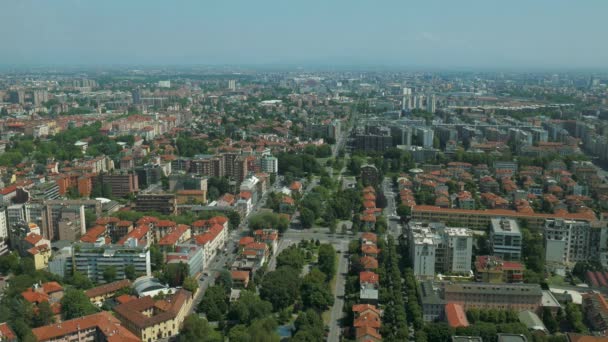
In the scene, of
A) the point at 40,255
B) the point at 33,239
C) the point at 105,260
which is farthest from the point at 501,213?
the point at 33,239

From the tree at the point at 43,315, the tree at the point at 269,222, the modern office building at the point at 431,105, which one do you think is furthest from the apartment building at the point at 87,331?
the modern office building at the point at 431,105

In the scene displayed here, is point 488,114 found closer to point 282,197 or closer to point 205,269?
point 282,197

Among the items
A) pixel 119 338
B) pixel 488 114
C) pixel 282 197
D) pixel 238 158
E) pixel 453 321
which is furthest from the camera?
pixel 488 114

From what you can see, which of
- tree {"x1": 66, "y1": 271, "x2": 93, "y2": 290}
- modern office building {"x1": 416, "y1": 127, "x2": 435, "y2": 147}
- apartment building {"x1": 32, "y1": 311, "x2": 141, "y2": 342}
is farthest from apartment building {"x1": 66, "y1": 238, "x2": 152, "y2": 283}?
modern office building {"x1": 416, "y1": 127, "x2": 435, "y2": 147}

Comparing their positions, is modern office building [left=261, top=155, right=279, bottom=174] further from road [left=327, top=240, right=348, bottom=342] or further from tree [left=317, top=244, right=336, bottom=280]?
tree [left=317, top=244, right=336, bottom=280]

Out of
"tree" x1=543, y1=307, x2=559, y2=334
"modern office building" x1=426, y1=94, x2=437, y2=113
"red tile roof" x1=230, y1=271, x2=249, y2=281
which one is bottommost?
"tree" x1=543, y1=307, x2=559, y2=334

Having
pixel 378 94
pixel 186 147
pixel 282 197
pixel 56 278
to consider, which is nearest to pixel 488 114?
pixel 378 94
